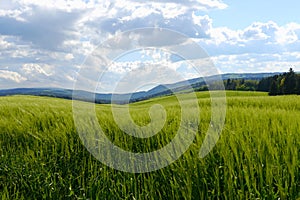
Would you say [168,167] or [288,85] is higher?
[288,85]

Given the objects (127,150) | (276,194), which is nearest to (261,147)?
(276,194)

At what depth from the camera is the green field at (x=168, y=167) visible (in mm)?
2871

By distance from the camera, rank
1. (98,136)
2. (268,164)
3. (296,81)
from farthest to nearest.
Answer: (296,81)
(98,136)
(268,164)

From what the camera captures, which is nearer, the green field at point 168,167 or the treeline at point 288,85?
the green field at point 168,167

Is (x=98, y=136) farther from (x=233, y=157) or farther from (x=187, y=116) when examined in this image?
(x=233, y=157)

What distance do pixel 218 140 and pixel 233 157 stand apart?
0.37m

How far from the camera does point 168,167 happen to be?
3.44m

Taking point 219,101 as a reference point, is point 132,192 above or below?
below

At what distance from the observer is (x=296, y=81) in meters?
56.5

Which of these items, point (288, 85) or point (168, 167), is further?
point (288, 85)

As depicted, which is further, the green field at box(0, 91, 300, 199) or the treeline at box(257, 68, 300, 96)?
the treeline at box(257, 68, 300, 96)

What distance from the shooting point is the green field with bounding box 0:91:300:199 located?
9.42ft

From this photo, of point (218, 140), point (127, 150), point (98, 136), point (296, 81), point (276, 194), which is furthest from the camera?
point (296, 81)

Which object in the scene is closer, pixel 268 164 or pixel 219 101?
pixel 268 164
